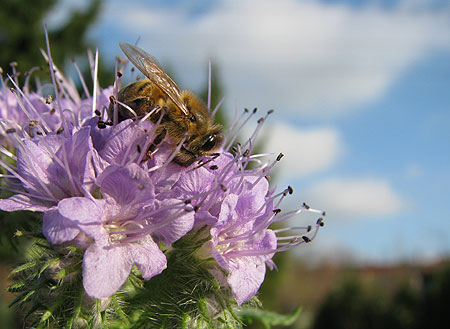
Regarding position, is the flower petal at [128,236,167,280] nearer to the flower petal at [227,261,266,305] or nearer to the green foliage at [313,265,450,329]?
the flower petal at [227,261,266,305]

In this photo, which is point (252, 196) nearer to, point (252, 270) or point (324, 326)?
point (252, 270)

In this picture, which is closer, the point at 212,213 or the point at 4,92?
the point at 212,213

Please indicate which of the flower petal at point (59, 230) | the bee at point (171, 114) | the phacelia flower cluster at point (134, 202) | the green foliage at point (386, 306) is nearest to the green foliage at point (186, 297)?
the phacelia flower cluster at point (134, 202)

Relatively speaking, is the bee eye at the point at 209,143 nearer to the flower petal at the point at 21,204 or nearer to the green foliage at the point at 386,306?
the flower petal at the point at 21,204

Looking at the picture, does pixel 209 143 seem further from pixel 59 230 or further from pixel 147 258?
pixel 59 230

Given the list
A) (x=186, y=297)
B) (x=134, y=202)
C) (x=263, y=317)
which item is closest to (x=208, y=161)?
(x=134, y=202)

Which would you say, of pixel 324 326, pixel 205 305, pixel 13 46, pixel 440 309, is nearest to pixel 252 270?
pixel 205 305

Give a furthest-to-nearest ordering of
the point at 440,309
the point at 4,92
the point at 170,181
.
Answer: the point at 440,309, the point at 4,92, the point at 170,181
